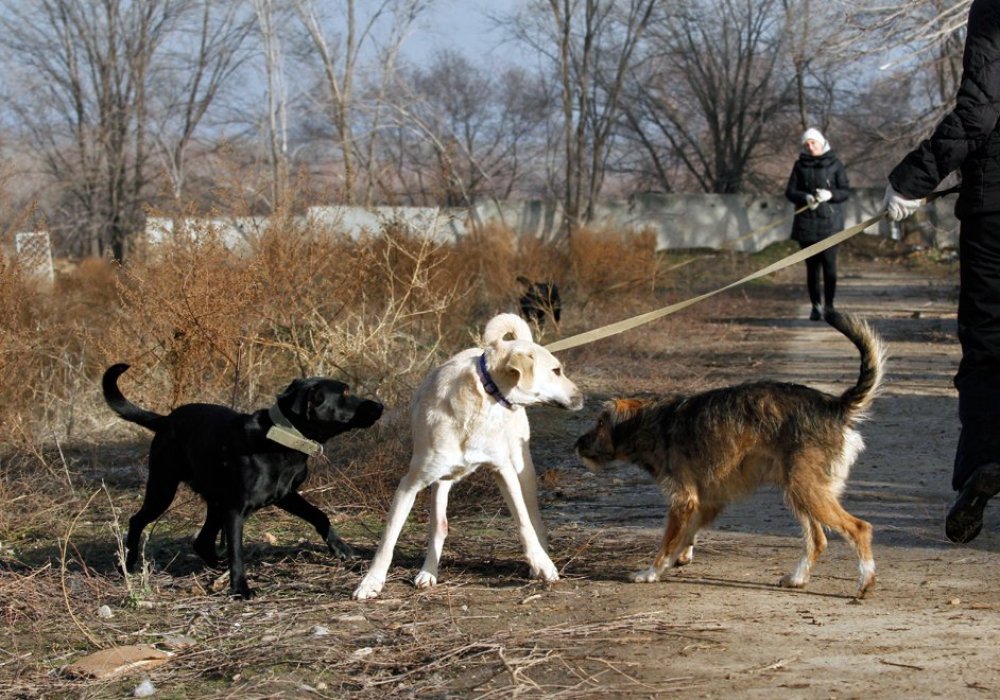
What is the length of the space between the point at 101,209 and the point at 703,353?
29154 millimetres

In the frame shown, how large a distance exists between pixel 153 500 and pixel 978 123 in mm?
4259

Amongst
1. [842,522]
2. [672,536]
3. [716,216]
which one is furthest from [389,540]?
[716,216]

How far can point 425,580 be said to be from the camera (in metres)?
4.99

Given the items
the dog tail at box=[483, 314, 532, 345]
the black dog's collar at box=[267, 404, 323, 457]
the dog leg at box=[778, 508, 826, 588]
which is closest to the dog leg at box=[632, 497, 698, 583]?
the dog leg at box=[778, 508, 826, 588]

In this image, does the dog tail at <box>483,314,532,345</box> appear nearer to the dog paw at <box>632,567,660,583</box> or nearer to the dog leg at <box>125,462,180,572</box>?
the dog paw at <box>632,567,660,583</box>

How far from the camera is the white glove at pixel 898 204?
521 centimetres

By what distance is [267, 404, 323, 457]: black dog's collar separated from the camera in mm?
5020

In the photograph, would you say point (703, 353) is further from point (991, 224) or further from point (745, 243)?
point (745, 243)

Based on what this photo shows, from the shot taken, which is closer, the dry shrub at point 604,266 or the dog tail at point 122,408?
the dog tail at point 122,408

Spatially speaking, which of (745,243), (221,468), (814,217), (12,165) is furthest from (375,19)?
(221,468)

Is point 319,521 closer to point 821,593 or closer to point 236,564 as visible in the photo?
point 236,564

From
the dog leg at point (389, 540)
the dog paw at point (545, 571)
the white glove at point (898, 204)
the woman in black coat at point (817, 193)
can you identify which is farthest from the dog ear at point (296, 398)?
the woman in black coat at point (817, 193)

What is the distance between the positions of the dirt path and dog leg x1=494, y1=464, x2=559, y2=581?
0.17 metres

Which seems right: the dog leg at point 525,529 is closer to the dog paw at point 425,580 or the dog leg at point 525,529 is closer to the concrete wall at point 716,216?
the dog paw at point 425,580
